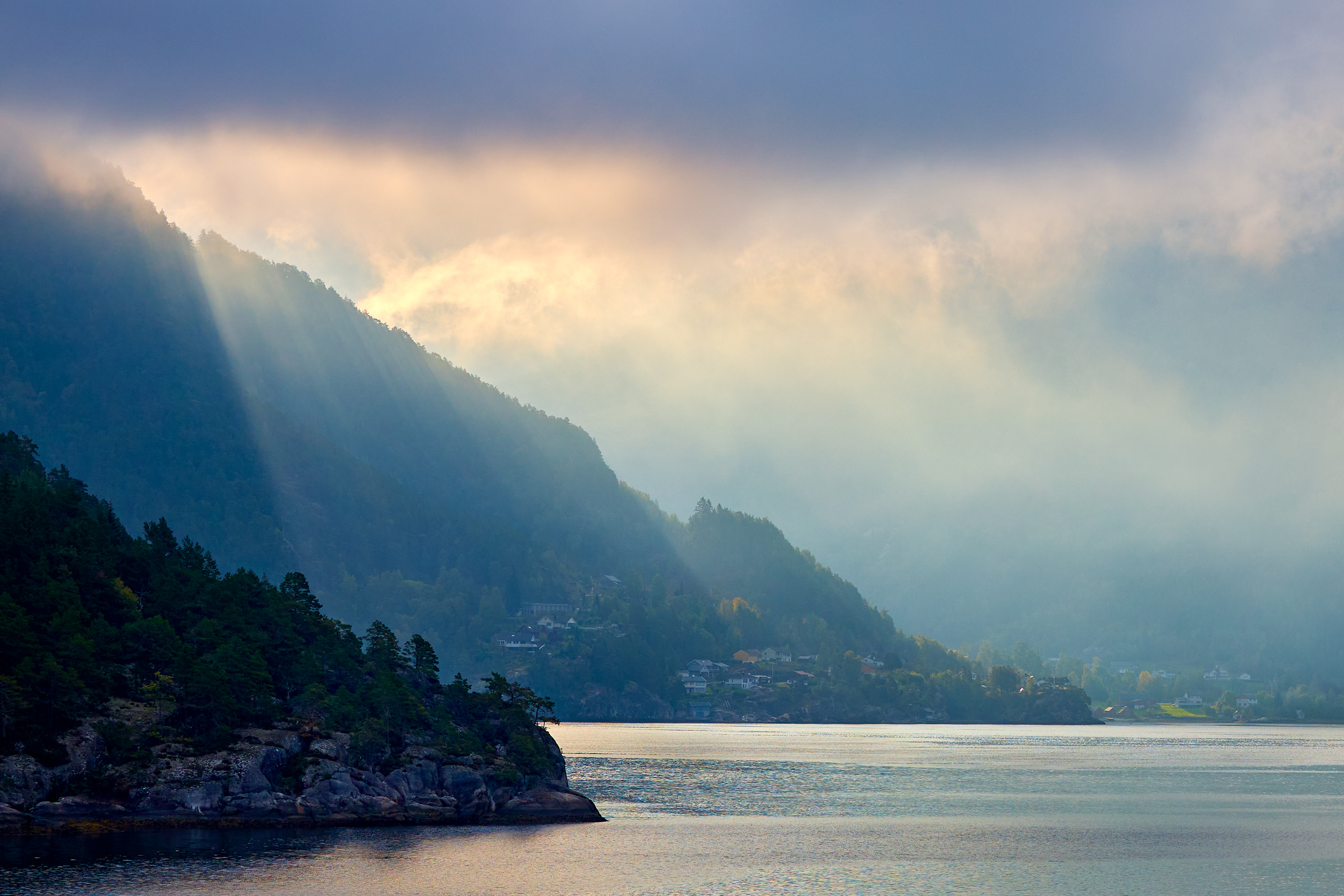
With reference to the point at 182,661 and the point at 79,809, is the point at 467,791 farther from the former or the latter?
the point at 79,809

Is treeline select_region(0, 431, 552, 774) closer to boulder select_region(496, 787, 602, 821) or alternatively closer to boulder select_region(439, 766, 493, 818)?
boulder select_region(496, 787, 602, 821)

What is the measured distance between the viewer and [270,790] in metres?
139

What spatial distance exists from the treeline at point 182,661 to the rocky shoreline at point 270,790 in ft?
6.10

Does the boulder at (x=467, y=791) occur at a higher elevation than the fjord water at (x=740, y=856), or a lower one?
higher

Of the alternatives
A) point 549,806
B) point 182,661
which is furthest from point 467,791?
point 182,661

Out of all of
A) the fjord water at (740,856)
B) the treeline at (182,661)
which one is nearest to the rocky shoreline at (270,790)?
the treeline at (182,661)

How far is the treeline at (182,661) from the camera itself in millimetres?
135125

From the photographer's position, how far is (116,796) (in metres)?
130

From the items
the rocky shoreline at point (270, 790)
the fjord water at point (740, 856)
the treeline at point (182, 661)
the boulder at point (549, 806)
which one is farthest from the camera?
the boulder at point (549, 806)

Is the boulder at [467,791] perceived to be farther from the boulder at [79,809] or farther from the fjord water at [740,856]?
the boulder at [79,809]

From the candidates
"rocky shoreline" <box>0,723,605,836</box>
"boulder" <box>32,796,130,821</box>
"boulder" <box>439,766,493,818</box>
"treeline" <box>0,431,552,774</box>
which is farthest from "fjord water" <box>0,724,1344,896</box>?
"treeline" <box>0,431,552,774</box>

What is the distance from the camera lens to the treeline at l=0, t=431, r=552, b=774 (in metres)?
135

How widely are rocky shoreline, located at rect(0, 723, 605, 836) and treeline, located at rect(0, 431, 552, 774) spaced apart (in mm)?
1861

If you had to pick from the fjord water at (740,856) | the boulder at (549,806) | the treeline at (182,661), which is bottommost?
the fjord water at (740,856)
